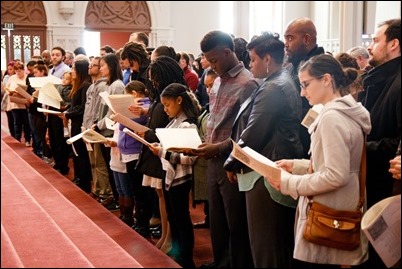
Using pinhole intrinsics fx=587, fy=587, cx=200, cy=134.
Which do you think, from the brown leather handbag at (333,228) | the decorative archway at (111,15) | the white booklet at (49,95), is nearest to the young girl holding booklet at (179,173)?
the decorative archway at (111,15)

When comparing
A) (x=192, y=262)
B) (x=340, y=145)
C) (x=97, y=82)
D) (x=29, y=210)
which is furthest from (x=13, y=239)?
(x=97, y=82)

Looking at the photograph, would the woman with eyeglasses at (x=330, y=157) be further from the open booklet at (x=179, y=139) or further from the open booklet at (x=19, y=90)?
the open booklet at (x=19, y=90)

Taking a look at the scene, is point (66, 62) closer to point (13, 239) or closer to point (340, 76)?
point (13, 239)

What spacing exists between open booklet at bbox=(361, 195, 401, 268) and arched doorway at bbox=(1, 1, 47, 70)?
3.29 m

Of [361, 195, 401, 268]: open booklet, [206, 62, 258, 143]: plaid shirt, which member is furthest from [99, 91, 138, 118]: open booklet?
[361, 195, 401, 268]: open booklet

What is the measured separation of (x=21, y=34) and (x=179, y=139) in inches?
108

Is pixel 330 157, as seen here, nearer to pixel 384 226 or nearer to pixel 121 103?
pixel 384 226

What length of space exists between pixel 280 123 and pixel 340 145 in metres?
0.54

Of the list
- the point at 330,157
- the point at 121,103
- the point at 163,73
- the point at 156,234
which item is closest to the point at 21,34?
the point at 121,103

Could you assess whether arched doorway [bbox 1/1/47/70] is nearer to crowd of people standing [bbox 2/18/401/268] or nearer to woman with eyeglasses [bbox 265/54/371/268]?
crowd of people standing [bbox 2/18/401/268]

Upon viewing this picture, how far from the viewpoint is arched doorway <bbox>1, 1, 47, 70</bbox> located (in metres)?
5.19

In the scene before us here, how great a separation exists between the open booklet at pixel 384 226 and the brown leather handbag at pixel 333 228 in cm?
13

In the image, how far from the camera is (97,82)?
564 cm

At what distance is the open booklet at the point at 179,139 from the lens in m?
3.38
